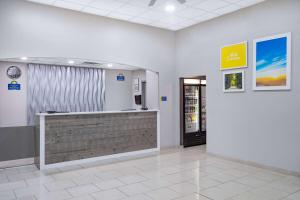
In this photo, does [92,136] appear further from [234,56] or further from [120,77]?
[234,56]

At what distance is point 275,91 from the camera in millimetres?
4922

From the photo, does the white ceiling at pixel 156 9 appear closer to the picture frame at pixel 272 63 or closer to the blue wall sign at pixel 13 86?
the picture frame at pixel 272 63

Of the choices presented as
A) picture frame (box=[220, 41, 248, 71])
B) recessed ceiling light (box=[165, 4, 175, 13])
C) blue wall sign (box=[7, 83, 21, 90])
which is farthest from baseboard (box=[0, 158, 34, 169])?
picture frame (box=[220, 41, 248, 71])

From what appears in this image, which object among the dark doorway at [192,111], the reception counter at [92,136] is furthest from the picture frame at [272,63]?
the reception counter at [92,136]

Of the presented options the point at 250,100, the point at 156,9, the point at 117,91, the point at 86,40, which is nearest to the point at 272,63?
the point at 250,100

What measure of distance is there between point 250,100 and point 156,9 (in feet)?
9.80

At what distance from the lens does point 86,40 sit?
19.2 feet

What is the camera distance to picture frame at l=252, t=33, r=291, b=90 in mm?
4708

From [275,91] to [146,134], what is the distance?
11.1ft

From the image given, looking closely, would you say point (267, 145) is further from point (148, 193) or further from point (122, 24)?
point (122, 24)

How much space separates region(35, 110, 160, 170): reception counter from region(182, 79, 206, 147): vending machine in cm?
107

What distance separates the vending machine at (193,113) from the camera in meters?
7.45

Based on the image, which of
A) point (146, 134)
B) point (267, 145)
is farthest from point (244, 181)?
point (146, 134)

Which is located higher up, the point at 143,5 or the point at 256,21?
the point at 143,5
